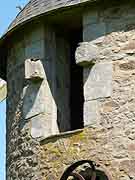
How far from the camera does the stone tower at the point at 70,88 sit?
29.0 ft

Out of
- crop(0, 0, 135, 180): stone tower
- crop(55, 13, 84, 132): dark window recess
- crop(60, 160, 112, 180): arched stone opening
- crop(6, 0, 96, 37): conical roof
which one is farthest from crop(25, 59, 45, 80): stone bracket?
crop(60, 160, 112, 180): arched stone opening

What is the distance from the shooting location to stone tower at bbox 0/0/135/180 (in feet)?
29.0

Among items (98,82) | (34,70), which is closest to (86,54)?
(98,82)

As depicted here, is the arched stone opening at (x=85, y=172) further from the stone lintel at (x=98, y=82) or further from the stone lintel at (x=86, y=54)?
the stone lintel at (x=86, y=54)

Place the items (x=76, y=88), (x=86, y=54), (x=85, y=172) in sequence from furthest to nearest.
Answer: (x=76, y=88) < (x=86, y=54) < (x=85, y=172)

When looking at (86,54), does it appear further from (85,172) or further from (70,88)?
(85,172)

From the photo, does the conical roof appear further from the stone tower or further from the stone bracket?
the stone bracket

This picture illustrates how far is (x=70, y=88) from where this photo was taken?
10023 millimetres

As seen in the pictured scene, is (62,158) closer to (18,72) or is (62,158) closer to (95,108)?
(95,108)

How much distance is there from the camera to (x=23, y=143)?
9555 millimetres

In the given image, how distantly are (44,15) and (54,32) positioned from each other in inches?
13.6

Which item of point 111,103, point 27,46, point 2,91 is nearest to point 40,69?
point 27,46

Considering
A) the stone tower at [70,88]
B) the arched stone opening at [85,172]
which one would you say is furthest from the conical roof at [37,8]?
the arched stone opening at [85,172]

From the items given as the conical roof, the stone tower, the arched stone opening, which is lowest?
the arched stone opening
